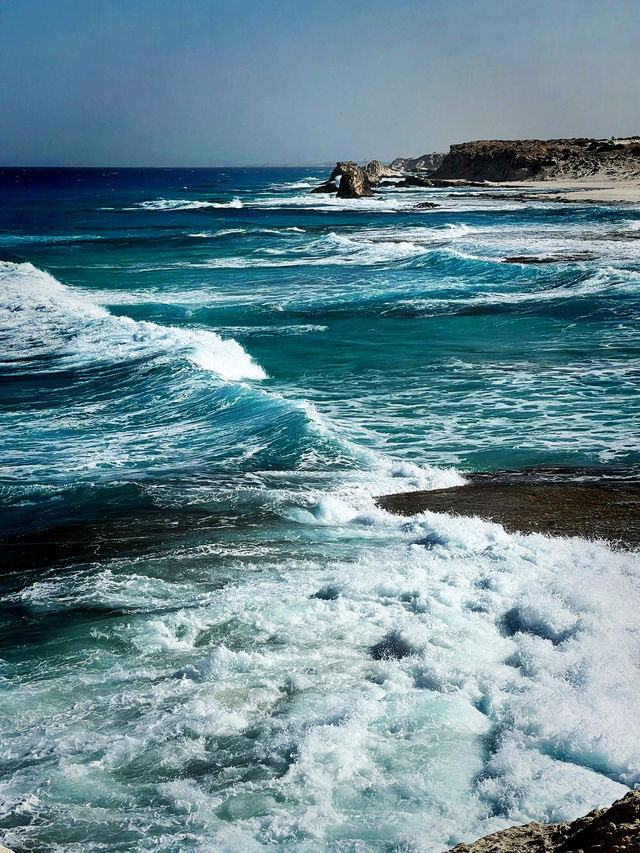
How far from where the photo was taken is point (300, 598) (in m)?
7.43

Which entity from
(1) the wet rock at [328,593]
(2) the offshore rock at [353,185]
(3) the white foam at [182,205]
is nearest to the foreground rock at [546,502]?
(1) the wet rock at [328,593]

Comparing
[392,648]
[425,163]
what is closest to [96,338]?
[392,648]

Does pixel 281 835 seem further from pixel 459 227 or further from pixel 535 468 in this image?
pixel 459 227

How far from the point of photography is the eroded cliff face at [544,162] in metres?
85.8

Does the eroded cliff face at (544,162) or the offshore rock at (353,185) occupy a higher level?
the eroded cliff face at (544,162)

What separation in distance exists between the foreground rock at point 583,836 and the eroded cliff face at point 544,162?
84600mm

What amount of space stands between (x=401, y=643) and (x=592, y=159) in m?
93.5

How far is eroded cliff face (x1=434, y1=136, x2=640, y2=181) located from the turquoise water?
240 ft

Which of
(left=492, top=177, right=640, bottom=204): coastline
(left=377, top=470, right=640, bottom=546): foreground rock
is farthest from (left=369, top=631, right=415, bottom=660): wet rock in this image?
(left=492, top=177, right=640, bottom=204): coastline

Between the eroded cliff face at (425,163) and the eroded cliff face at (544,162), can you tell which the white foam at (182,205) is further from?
the eroded cliff face at (425,163)

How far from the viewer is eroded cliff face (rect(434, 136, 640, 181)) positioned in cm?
8575

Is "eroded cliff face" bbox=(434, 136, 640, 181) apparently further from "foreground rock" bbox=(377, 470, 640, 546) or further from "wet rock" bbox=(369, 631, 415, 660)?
"wet rock" bbox=(369, 631, 415, 660)

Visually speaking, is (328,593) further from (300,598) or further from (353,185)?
(353,185)

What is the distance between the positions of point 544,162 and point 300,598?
94.8 meters
